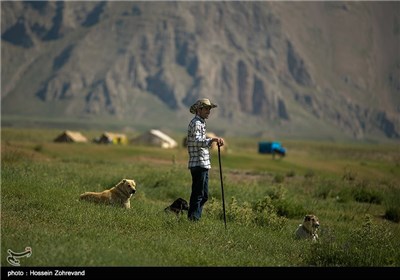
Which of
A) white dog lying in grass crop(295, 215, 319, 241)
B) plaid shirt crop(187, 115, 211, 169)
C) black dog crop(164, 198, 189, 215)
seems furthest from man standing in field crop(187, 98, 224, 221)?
white dog lying in grass crop(295, 215, 319, 241)

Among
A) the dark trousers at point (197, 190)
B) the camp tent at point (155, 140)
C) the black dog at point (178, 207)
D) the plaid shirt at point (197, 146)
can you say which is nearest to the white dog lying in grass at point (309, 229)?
the dark trousers at point (197, 190)

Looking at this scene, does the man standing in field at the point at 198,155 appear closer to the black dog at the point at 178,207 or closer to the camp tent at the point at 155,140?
the black dog at the point at 178,207

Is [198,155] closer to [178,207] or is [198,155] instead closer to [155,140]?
[178,207]

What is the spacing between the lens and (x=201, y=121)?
43.8ft

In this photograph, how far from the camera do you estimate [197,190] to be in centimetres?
1323

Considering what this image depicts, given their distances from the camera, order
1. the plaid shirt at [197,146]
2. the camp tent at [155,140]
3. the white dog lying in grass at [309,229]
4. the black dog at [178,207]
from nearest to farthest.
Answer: the plaid shirt at [197,146], the white dog lying in grass at [309,229], the black dog at [178,207], the camp tent at [155,140]

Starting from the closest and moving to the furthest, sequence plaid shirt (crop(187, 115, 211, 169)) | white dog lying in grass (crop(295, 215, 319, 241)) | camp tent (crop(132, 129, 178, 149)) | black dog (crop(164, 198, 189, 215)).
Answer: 1. plaid shirt (crop(187, 115, 211, 169))
2. white dog lying in grass (crop(295, 215, 319, 241))
3. black dog (crop(164, 198, 189, 215))
4. camp tent (crop(132, 129, 178, 149))

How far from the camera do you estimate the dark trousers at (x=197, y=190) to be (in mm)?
13172

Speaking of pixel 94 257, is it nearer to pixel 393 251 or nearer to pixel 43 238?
pixel 43 238

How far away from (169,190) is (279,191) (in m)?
3.57

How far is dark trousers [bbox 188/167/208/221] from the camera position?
13.2 metres

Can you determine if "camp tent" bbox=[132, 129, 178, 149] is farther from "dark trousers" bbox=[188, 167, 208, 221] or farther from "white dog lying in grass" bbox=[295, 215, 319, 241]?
"dark trousers" bbox=[188, 167, 208, 221]

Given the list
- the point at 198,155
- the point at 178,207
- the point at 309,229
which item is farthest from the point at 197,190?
the point at 309,229
